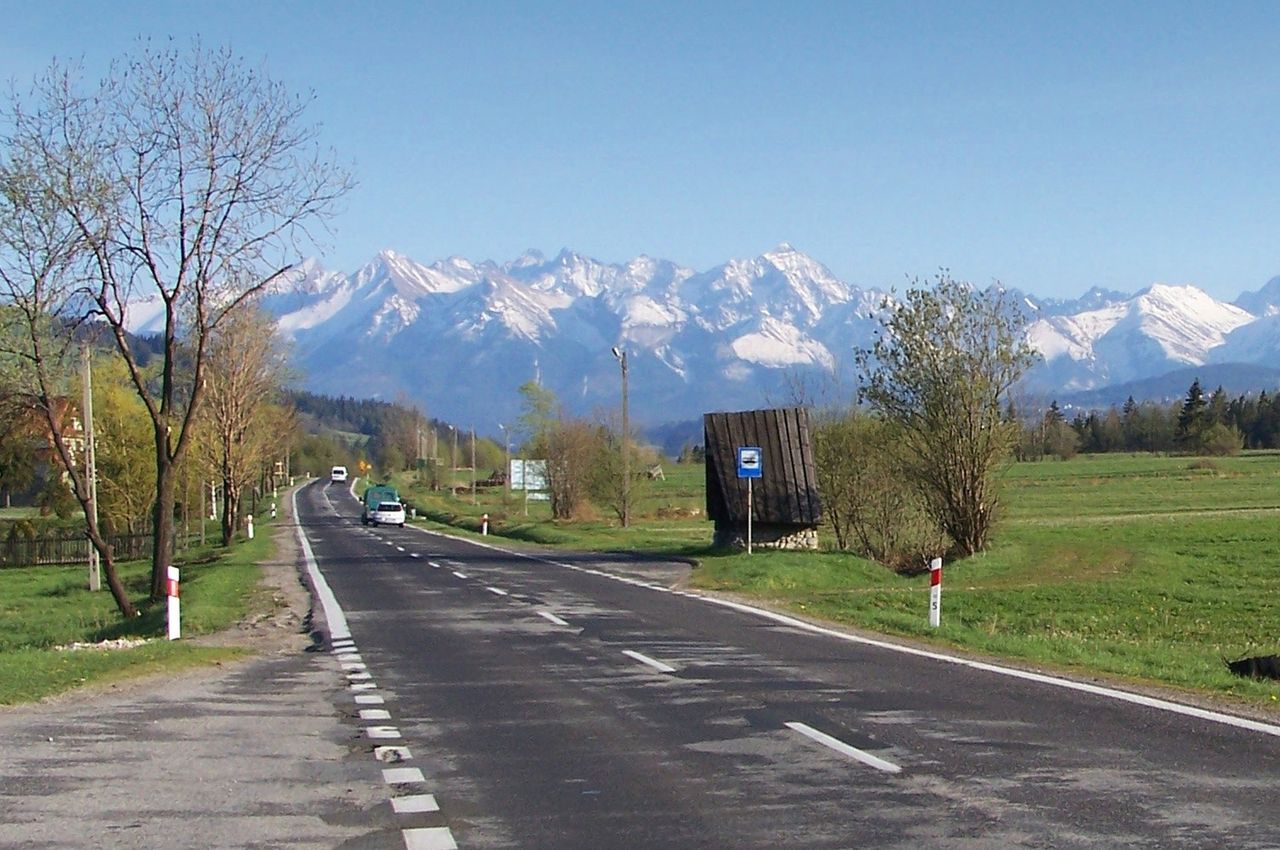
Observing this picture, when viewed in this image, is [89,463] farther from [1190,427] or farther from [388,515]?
[1190,427]

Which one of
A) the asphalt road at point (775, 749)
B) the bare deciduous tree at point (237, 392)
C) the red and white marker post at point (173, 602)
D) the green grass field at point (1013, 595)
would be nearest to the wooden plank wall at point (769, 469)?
the green grass field at point (1013, 595)

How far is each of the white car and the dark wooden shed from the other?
1534 inches

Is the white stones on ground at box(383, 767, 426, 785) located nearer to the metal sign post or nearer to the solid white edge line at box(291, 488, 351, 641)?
the solid white edge line at box(291, 488, 351, 641)

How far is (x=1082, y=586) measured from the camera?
3325 cm

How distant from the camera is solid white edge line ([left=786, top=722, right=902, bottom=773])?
905cm

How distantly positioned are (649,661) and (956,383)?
23.9 m

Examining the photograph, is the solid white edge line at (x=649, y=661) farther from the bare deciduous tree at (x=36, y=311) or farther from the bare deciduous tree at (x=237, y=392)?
the bare deciduous tree at (x=237, y=392)

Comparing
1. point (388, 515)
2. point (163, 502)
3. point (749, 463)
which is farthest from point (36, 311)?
point (388, 515)

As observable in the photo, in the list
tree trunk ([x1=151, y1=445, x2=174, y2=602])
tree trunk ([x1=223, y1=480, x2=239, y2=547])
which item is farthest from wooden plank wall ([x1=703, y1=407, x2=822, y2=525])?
tree trunk ([x1=223, y1=480, x2=239, y2=547])

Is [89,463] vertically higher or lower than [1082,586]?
higher

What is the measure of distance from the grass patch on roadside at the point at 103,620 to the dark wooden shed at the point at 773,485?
513 inches

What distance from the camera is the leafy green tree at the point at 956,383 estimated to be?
1478 inches

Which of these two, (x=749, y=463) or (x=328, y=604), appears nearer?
(x=328, y=604)

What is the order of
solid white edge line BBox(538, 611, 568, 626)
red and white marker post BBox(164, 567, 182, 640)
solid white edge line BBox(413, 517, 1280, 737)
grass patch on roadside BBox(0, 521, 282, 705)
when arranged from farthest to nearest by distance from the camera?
solid white edge line BBox(538, 611, 568, 626), red and white marker post BBox(164, 567, 182, 640), grass patch on roadside BBox(0, 521, 282, 705), solid white edge line BBox(413, 517, 1280, 737)
